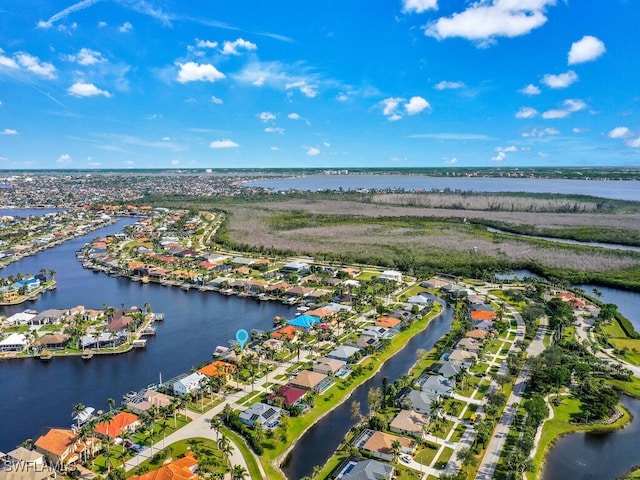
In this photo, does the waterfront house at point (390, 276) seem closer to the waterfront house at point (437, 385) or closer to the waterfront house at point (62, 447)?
the waterfront house at point (437, 385)

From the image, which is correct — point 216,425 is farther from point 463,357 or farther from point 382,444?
point 463,357

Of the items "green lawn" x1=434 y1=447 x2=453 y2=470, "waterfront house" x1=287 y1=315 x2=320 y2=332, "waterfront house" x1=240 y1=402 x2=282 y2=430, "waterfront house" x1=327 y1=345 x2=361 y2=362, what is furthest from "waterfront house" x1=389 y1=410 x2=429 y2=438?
"waterfront house" x1=287 y1=315 x2=320 y2=332

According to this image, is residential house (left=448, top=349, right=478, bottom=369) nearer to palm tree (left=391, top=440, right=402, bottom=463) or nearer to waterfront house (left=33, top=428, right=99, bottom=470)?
palm tree (left=391, top=440, right=402, bottom=463)

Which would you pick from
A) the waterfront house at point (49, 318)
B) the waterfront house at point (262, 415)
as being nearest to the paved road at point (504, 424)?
the waterfront house at point (262, 415)

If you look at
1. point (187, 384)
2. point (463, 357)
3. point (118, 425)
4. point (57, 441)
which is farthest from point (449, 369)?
point (57, 441)

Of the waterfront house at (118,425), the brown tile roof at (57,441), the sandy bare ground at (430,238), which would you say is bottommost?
the waterfront house at (118,425)

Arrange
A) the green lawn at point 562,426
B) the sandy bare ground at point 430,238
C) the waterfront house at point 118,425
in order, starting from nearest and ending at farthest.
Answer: the green lawn at point 562,426 < the waterfront house at point 118,425 < the sandy bare ground at point 430,238
